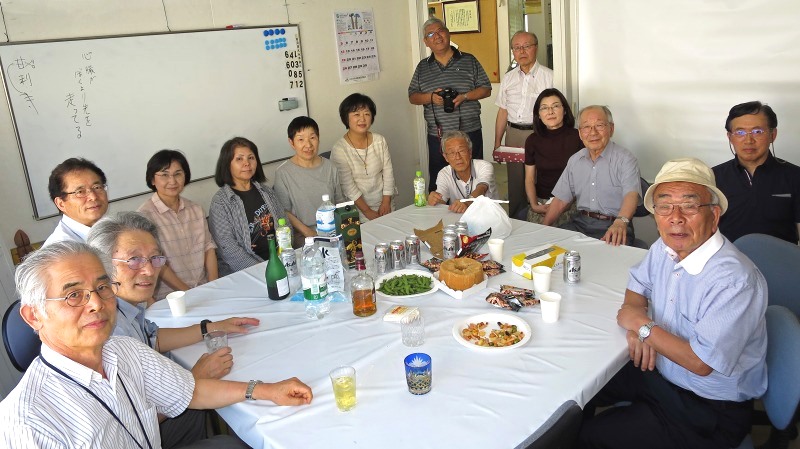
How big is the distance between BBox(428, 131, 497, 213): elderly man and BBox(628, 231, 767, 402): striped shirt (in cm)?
167

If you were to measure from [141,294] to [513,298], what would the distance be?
4.13 feet

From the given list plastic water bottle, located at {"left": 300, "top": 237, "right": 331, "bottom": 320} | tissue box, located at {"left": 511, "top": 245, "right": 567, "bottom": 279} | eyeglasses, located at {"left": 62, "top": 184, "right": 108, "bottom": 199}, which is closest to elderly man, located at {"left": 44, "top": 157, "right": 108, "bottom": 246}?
eyeglasses, located at {"left": 62, "top": 184, "right": 108, "bottom": 199}

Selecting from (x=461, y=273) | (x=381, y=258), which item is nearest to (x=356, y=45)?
(x=381, y=258)

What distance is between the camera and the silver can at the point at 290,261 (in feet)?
7.89

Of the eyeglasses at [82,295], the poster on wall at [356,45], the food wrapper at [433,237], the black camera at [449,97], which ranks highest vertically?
the poster on wall at [356,45]

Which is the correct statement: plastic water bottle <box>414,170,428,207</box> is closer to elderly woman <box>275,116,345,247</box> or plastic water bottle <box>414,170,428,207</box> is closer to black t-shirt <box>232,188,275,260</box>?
elderly woman <box>275,116,345,247</box>

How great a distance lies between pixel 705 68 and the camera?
360 cm

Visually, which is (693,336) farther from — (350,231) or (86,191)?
(86,191)

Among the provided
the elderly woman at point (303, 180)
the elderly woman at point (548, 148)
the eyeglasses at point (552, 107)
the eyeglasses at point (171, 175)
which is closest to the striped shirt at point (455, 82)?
the elderly woman at point (548, 148)

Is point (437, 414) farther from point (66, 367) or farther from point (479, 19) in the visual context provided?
point (479, 19)

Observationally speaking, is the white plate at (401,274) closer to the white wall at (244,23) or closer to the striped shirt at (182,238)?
the striped shirt at (182,238)

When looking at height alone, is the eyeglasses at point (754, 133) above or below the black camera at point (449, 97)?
below

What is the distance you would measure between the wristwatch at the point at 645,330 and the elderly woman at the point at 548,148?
1767 millimetres

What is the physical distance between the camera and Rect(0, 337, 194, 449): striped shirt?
1208 millimetres
